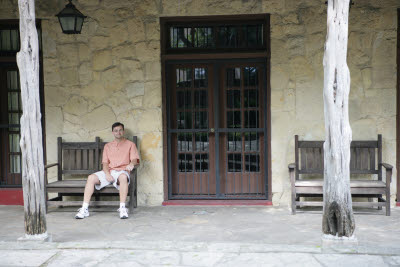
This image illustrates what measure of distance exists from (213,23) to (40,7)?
2325 mm

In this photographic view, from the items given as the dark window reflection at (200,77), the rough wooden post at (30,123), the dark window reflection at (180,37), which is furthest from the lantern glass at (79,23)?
the dark window reflection at (200,77)

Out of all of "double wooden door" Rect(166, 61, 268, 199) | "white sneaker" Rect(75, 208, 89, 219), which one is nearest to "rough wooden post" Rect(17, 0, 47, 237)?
"white sneaker" Rect(75, 208, 89, 219)

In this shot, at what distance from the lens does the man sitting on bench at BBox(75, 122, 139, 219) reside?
594cm

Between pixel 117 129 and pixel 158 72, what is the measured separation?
3.20 feet

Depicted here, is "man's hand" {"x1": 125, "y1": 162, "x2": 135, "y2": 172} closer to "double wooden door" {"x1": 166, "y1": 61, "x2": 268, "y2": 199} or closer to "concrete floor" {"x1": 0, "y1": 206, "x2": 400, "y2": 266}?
"concrete floor" {"x1": 0, "y1": 206, "x2": 400, "y2": 266}

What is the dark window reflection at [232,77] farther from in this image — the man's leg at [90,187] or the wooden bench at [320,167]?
the man's leg at [90,187]

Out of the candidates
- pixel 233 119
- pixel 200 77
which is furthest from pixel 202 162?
pixel 200 77

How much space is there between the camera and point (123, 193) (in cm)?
591

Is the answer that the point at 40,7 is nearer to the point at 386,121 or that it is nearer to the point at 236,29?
the point at 236,29

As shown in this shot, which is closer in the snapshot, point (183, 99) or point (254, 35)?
point (254, 35)

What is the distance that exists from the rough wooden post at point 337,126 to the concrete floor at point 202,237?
9.5 inches

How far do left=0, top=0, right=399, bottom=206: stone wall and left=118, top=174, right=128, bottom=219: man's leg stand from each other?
70cm

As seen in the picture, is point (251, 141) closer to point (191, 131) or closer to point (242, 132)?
point (242, 132)

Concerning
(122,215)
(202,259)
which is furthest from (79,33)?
(202,259)
